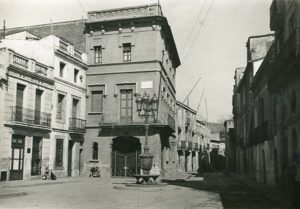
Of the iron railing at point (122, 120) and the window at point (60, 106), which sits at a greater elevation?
the window at point (60, 106)

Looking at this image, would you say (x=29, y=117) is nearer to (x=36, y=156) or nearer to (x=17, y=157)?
(x=17, y=157)

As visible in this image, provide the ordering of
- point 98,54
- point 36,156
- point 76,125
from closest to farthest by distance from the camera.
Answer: point 36,156 → point 76,125 → point 98,54

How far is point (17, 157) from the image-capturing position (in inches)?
905

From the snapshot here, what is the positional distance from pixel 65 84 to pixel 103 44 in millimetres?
5136

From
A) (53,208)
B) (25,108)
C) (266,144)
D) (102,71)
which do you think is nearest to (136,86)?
(102,71)

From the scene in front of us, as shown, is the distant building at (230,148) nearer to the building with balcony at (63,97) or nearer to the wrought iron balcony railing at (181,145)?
the wrought iron balcony railing at (181,145)

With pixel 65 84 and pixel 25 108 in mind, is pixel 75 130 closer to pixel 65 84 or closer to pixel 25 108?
pixel 65 84

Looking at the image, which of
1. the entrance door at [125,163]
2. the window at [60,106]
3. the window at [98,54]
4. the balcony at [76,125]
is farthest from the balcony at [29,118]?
the window at [98,54]

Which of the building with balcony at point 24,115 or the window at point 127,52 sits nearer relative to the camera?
the building with balcony at point 24,115

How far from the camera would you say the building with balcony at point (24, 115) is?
71.5 ft

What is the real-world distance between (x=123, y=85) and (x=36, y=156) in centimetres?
905

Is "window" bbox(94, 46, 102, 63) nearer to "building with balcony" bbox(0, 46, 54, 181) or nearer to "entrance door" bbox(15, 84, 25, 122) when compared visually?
"building with balcony" bbox(0, 46, 54, 181)

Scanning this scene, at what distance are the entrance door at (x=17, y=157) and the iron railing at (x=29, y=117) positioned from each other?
1.01 meters

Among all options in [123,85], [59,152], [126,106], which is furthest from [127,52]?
[59,152]
